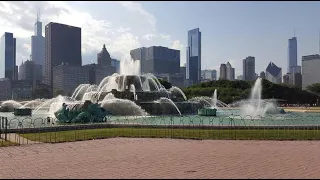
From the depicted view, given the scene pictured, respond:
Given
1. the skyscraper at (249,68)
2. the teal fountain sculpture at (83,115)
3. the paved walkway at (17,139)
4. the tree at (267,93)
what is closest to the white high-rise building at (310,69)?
the skyscraper at (249,68)

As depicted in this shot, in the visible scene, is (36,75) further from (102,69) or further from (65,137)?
(65,137)

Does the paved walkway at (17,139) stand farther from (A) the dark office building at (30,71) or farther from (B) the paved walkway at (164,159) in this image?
(A) the dark office building at (30,71)

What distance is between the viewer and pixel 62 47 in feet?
431

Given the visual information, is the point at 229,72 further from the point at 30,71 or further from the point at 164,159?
the point at 164,159

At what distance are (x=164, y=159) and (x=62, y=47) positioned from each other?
126 metres

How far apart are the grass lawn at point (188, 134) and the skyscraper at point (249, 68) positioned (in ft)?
506

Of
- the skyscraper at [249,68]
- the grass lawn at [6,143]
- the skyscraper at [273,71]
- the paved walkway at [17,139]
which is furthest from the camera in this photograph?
the skyscraper at [273,71]

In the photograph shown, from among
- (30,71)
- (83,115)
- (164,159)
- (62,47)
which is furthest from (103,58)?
(164,159)

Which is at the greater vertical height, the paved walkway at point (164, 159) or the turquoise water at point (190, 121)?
the turquoise water at point (190, 121)

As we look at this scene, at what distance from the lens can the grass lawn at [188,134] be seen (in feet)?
52.7

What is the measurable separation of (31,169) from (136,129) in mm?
9833

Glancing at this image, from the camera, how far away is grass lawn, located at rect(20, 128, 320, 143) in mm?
16062

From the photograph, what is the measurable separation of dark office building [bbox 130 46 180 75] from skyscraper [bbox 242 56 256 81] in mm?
33053

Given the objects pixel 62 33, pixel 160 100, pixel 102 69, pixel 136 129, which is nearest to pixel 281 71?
pixel 102 69
